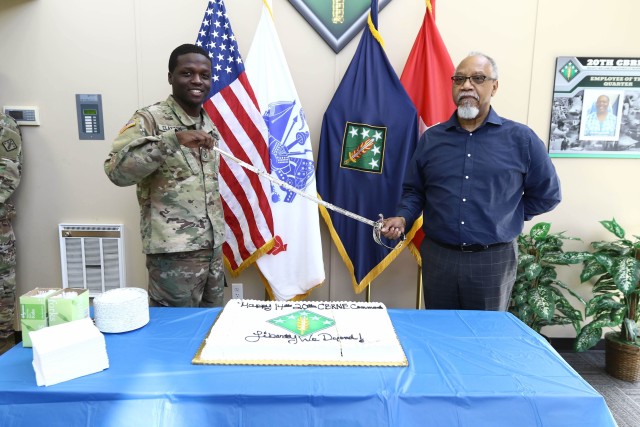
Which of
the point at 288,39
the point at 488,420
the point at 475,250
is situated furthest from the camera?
the point at 288,39

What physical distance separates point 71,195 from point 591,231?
3414 millimetres

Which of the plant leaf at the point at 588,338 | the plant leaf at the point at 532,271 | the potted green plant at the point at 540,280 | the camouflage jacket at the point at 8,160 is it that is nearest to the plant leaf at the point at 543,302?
the potted green plant at the point at 540,280

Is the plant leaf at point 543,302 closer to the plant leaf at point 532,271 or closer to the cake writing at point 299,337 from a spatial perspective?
the plant leaf at point 532,271

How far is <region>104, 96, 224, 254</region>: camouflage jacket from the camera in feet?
5.43

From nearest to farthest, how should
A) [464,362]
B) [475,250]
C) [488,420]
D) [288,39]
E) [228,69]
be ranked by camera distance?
[488,420]
[464,362]
[475,250]
[228,69]
[288,39]

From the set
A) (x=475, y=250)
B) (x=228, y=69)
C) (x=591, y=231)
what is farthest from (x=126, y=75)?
(x=591, y=231)

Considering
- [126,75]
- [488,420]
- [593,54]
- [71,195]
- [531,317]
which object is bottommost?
[531,317]

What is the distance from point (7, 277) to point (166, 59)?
164 centimetres

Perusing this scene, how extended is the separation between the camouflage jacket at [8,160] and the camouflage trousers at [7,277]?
0.35 ft

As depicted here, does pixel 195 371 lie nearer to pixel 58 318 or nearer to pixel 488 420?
pixel 58 318

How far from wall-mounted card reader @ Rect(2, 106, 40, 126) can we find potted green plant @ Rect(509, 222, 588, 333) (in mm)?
3109

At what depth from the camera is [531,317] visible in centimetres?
249

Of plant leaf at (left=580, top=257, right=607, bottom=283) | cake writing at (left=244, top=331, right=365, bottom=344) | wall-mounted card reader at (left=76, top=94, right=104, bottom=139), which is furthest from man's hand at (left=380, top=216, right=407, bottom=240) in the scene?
wall-mounted card reader at (left=76, top=94, right=104, bottom=139)

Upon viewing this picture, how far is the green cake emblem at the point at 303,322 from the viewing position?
4.12ft
